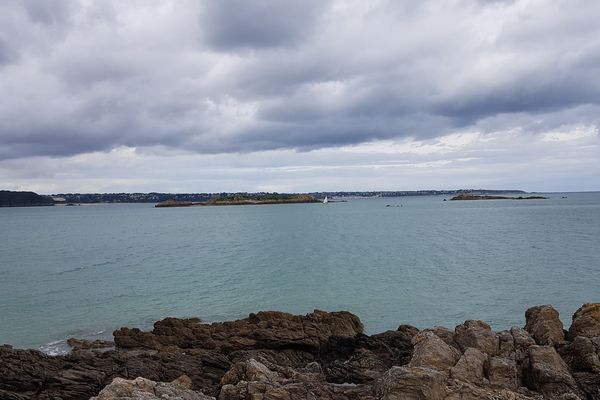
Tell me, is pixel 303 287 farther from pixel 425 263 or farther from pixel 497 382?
pixel 497 382

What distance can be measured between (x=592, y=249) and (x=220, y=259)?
39253 mm

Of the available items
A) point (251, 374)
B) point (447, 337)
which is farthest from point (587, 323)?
point (251, 374)

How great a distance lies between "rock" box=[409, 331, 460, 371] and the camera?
42.5 feet

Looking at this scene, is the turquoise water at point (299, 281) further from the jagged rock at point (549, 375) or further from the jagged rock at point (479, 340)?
the jagged rock at point (549, 375)

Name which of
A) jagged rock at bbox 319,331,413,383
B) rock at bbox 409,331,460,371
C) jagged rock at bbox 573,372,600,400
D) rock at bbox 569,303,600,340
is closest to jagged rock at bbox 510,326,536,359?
jagged rock at bbox 573,372,600,400

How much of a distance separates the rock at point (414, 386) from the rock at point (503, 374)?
2.46m

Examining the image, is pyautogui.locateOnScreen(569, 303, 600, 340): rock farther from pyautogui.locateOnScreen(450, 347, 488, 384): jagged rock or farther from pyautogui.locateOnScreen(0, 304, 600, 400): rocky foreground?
pyautogui.locateOnScreen(450, 347, 488, 384): jagged rock

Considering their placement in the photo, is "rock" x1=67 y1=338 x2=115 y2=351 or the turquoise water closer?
"rock" x1=67 y1=338 x2=115 y2=351

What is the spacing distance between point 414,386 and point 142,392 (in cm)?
561

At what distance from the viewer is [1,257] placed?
6212cm

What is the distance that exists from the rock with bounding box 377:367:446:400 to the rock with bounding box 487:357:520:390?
2464mm

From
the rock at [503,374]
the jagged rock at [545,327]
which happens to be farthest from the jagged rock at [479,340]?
the jagged rock at [545,327]

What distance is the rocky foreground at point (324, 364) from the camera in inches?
438

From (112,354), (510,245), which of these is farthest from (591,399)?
(510,245)
